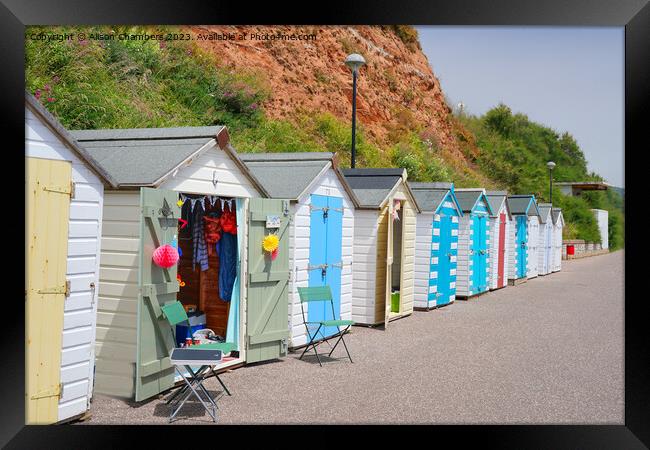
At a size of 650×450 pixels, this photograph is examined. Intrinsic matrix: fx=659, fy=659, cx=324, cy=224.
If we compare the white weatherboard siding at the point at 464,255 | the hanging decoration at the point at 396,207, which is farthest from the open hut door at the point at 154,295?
the white weatherboard siding at the point at 464,255

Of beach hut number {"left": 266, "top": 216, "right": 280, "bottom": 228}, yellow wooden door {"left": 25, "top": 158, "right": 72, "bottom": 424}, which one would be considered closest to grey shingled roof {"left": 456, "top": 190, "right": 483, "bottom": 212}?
beach hut number {"left": 266, "top": 216, "right": 280, "bottom": 228}

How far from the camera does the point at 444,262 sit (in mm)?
14266

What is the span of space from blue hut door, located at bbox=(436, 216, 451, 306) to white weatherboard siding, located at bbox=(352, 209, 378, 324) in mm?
3185

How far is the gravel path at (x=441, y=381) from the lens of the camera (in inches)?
252

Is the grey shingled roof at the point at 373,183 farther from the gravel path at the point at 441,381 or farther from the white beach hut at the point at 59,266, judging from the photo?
the white beach hut at the point at 59,266

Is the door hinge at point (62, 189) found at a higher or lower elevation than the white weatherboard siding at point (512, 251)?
higher

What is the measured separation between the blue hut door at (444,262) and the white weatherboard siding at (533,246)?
27.3 feet

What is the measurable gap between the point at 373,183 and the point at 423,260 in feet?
8.90

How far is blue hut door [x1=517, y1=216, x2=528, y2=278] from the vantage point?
20.9 metres

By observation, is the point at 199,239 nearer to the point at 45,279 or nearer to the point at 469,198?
the point at 45,279

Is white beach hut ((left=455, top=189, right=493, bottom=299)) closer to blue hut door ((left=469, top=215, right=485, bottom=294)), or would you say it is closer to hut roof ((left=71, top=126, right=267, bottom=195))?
blue hut door ((left=469, top=215, right=485, bottom=294))

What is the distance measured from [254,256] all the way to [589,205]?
44175 millimetres

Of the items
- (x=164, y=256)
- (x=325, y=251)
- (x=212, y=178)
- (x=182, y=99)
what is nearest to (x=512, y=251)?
(x=182, y=99)
